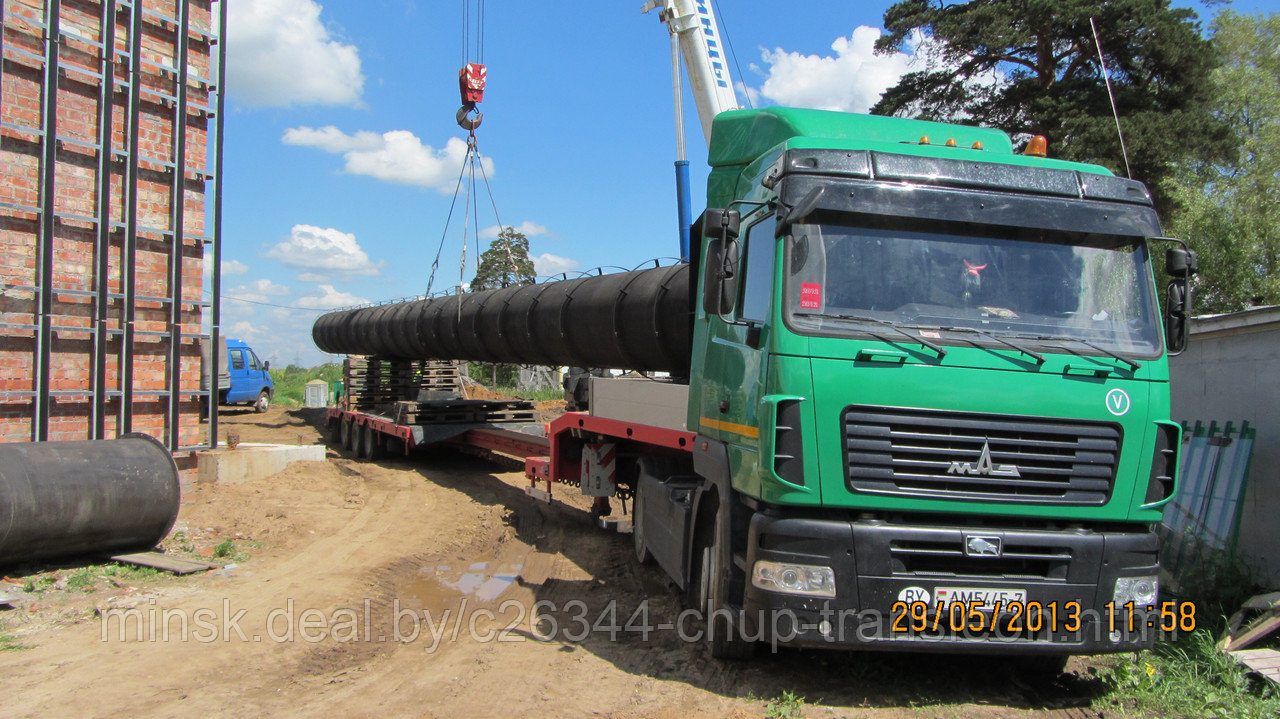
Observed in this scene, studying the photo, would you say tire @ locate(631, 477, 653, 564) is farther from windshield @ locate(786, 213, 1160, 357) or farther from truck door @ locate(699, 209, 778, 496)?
windshield @ locate(786, 213, 1160, 357)

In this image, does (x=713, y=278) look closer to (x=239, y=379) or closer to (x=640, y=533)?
(x=640, y=533)

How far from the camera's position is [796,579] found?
13.4 ft

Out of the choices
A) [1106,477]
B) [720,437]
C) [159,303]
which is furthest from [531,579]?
[159,303]

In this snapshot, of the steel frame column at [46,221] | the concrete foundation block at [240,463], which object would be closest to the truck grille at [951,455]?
the steel frame column at [46,221]

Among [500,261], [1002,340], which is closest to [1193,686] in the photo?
[1002,340]

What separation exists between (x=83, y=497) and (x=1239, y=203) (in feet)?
63.1

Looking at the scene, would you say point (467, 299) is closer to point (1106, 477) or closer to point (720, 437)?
point (720, 437)

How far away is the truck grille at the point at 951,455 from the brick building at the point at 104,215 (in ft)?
30.1

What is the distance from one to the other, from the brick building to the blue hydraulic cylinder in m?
6.01

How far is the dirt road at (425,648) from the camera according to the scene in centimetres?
459

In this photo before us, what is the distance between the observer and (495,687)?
4797mm

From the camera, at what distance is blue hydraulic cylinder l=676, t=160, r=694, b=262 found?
9.19 metres

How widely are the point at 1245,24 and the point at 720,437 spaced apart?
2579cm

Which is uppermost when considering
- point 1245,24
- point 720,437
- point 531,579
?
point 1245,24
